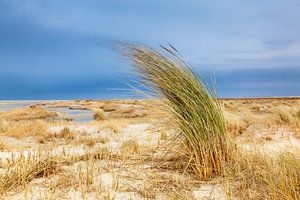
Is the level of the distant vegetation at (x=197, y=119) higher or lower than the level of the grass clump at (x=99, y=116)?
lower

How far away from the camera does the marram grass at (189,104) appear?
3148 mm

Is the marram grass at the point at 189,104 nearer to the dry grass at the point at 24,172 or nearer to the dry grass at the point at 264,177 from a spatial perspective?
the dry grass at the point at 264,177

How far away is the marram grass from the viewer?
3.15m

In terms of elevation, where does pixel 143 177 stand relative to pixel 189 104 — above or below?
below

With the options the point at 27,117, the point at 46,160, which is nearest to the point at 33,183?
the point at 46,160

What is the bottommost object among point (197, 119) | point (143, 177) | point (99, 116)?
point (143, 177)

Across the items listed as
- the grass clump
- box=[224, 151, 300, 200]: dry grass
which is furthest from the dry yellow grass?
the grass clump

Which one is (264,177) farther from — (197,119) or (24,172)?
(24,172)

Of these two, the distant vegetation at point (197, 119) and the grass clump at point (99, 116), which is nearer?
the distant vegetation at point (197, 119)

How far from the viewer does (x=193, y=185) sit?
291 centimetres

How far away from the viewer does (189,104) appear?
127 inches

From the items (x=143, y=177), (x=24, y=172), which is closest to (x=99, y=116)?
(x=24, y=172)

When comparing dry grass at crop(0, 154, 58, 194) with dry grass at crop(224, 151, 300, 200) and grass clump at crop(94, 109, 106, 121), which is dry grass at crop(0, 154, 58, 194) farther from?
grass clump at crop(94, 109, 106, 121)

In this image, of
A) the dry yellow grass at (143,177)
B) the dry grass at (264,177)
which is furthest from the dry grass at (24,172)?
the dry grass at (264,177)
